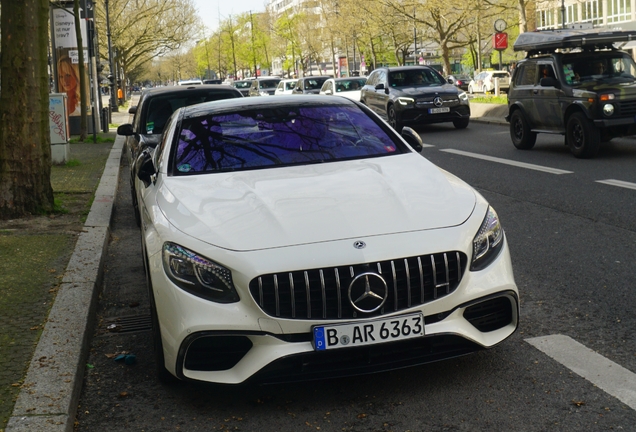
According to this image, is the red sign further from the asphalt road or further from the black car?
the asphalt road

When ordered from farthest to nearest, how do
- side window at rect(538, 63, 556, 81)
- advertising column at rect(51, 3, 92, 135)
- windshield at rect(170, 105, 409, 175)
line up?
1. advertising column at rect(51, 3, 92, 135)
2. side window at rect(538, 63, 556, 81)
3. windshield at rect(170, 105, 409, 175)

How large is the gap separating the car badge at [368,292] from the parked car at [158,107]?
621 cm

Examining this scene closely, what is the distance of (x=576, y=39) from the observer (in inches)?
567

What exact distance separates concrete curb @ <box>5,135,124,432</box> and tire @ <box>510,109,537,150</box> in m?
10.1

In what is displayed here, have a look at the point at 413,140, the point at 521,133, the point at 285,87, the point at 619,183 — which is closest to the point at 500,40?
the point at 285,87

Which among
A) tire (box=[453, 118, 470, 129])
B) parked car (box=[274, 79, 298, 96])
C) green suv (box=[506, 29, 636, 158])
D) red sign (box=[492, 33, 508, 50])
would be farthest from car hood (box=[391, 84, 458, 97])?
parked car (box=[274, 79, 298, 96])

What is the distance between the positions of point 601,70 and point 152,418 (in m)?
12.5

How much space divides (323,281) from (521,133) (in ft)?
42.8

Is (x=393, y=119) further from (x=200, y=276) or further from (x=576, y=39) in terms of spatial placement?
(x=200, y=276)

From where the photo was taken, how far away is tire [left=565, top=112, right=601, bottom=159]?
14.0 m

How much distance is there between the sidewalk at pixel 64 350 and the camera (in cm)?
391

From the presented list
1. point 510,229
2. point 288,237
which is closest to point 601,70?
point 510,229

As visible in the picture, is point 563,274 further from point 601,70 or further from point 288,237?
point 601,70

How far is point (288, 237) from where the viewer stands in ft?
13.3
